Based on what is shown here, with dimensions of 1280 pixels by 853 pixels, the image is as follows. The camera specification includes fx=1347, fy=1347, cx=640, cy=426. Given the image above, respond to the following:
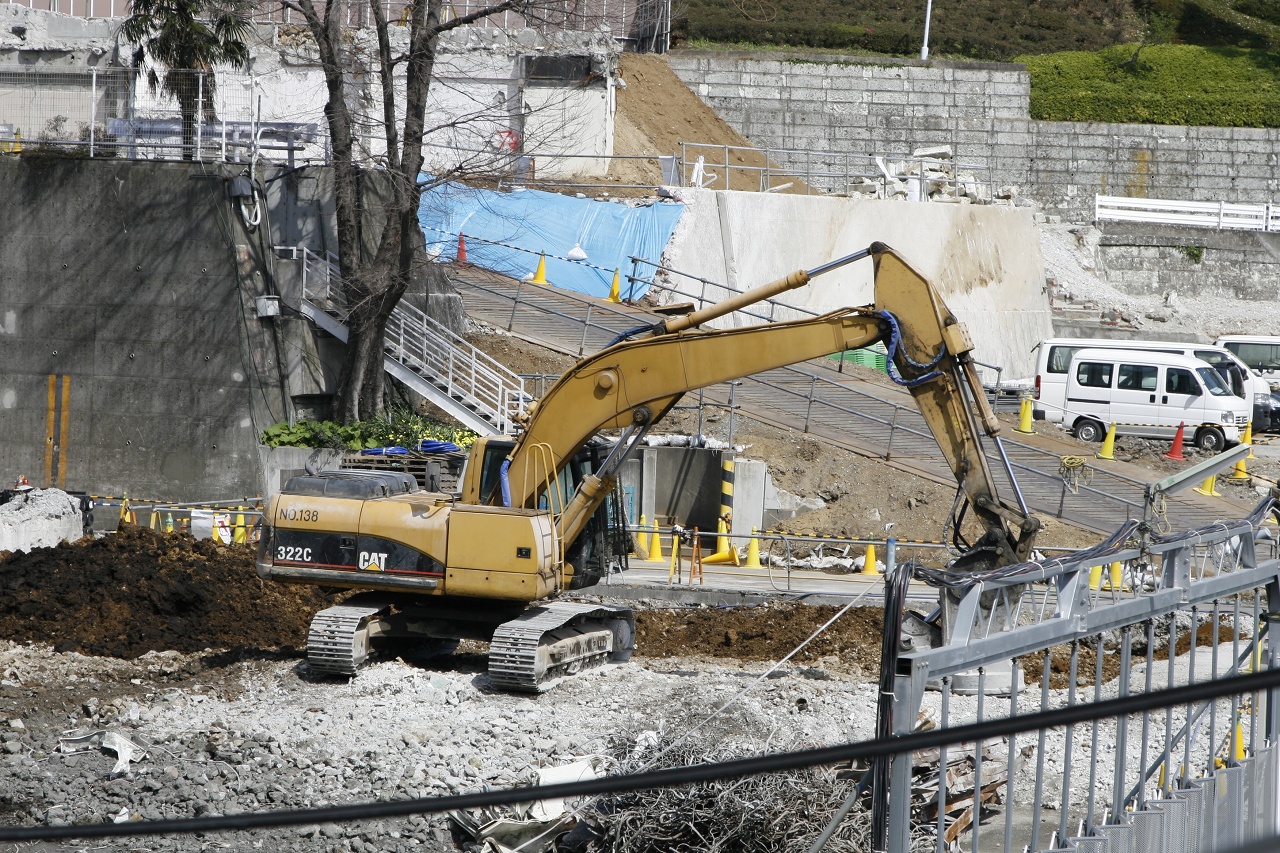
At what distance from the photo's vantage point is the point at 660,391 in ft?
40.8

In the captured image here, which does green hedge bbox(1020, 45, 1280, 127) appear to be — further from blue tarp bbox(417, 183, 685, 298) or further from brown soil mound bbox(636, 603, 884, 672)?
brown soil mound bbox(636, 603, 884, 672)

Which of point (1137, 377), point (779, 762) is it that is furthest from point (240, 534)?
point (779, 762)

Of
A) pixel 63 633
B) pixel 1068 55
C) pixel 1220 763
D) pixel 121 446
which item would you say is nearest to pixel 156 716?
pixel 63 633

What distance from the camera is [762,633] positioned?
1588 cm

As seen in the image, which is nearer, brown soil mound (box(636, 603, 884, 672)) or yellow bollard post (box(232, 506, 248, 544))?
brown soil mound (box(636, 603, 884, 672))

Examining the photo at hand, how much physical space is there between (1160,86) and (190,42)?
3299 centimetres

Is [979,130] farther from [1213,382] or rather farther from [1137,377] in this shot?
[1213,382]

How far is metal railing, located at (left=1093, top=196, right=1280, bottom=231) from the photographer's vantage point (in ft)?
128

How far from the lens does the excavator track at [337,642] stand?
12.7 meters

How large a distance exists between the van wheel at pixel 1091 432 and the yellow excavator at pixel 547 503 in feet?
50.1

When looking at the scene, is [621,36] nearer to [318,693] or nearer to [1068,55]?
[1068,55]

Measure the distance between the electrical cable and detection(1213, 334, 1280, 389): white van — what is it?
3195cm

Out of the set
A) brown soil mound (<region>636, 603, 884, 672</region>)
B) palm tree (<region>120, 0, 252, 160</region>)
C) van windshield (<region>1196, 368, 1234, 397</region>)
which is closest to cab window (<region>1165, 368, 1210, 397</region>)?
van windshield (<region>1196, 368, 1234, 397</region>)

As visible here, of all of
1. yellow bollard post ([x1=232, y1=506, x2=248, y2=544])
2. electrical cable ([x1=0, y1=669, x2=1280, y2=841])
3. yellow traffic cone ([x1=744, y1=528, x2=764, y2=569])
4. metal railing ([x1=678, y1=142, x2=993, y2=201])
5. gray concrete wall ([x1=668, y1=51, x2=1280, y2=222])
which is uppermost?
gray concrete wall ([x1=668, y1=51, x2=1280, y2=222])
